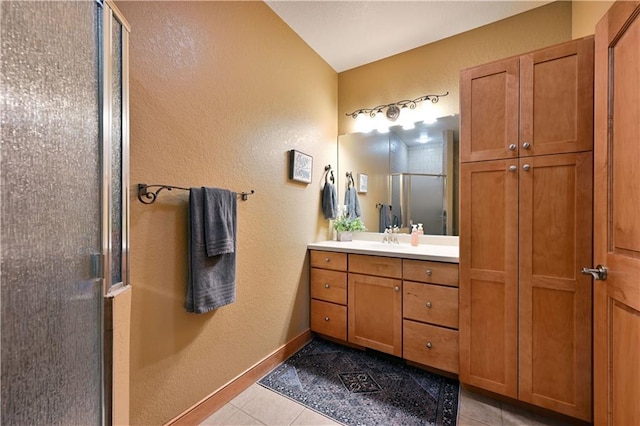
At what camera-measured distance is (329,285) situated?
7.24 ft

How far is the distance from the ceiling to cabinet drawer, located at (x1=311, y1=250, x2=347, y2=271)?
1838 millimetres

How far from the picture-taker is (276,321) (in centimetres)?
198

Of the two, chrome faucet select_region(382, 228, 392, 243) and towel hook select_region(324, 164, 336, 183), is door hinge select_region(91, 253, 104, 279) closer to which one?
towel hook select_region(324, 164, 336, 183)

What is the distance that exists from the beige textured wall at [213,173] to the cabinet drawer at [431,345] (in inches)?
35.2

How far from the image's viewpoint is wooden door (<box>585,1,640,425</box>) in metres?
0.92

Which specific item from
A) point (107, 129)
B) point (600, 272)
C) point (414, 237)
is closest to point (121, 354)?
point (107, 129)

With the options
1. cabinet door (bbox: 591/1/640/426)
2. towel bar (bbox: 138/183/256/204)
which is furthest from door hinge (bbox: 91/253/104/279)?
cabinet door (bbox: 591/1/640/426)

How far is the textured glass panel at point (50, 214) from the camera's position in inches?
Answer: 24.4

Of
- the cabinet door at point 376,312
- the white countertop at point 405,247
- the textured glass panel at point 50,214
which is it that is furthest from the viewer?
the cabinet door at point 376,312

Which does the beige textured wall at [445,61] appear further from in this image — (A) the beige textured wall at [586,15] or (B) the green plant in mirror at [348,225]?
(B) the green plant in mirror at [348,225]

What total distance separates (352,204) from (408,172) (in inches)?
A: 25.2

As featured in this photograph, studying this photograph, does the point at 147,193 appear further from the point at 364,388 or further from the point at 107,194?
the point at 364,388

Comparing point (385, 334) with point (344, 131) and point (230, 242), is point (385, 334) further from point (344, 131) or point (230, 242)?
point (344, 131)

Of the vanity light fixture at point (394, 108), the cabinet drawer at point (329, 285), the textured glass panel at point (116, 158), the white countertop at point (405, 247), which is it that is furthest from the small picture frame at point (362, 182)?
the textured glass panel at point (116, 158)
